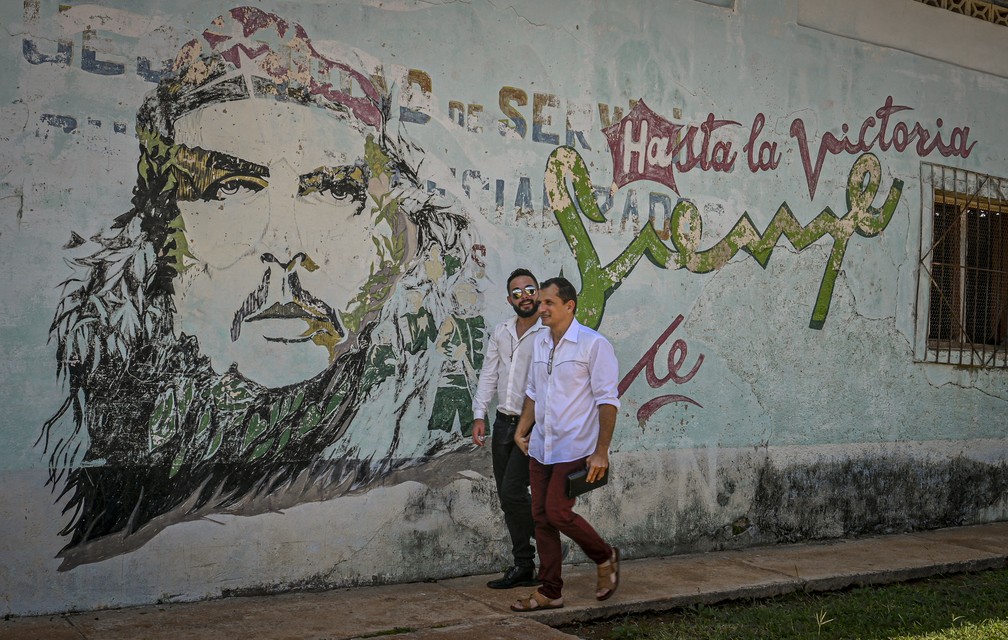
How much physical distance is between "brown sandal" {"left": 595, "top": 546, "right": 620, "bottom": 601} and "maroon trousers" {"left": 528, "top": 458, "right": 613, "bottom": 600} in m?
0.04

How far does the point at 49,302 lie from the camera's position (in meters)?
4.82

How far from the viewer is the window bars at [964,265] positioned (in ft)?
26.5

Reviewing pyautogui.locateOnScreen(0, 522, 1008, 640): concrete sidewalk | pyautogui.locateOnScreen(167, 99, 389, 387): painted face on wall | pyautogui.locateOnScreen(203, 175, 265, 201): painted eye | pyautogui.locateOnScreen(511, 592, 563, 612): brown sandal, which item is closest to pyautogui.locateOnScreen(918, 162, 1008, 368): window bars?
pyautogui.locateOnScreen(0, 522, 1008, 640): concrete sidewalk

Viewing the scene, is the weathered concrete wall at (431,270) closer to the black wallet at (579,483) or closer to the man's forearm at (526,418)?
the man's forearm at (526,418)

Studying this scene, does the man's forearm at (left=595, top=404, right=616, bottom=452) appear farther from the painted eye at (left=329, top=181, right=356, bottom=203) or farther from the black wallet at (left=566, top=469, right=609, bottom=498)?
the painted eye at (left=329, top=181, right=356, bottom=203)

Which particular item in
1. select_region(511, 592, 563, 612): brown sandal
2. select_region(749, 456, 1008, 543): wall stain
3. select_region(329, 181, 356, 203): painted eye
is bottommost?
select_region(511, 592, 563, 612): brown sandal

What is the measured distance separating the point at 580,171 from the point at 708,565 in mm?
2676

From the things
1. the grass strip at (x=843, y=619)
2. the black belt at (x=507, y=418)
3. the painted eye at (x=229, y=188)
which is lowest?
the grass strip at (x=843, y=619)

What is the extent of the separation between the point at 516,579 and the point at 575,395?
124 centimetres

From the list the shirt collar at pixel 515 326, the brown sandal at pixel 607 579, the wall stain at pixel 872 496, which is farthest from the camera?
the wall stain at pixel 872 496

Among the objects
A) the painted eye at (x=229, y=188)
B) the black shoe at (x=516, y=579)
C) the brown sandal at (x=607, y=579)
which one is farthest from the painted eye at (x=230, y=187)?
the brown sandal at (x=607, y=579)

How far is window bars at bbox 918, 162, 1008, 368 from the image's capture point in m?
8.08

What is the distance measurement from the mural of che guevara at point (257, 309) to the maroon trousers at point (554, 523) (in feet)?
2.84

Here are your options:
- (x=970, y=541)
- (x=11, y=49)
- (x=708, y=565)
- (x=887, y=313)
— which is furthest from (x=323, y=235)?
(x=970, y=541)
